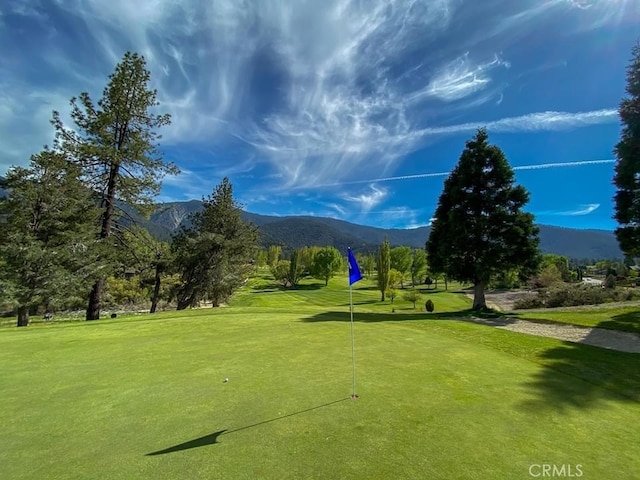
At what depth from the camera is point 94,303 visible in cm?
2014

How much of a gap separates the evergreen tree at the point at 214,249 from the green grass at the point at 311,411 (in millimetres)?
20579

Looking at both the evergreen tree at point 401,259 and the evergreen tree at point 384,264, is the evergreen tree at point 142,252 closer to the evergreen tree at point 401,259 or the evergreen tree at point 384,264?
the evergreen tree at point 384,264

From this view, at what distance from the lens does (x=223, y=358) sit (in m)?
8.79

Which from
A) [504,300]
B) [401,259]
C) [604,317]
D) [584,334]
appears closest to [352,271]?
[584,334]

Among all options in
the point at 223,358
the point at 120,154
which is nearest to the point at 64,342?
the point at 223,358

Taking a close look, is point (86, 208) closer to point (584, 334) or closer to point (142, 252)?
point (142, 252)

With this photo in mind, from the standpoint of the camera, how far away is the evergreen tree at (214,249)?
30.7 metres

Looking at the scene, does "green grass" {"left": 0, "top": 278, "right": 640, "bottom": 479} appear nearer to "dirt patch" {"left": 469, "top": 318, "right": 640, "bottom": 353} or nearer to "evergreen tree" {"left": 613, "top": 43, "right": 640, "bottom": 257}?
"dirt patch" {"left": 469, "top": 318, "right": 640, "bottom": 353}

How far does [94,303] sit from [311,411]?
65.4 ft

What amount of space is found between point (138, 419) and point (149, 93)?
22.5m

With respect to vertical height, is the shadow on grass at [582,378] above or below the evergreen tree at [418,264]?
below

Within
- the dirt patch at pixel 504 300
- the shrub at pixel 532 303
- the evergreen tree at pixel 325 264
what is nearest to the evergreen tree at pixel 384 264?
the dirt patch at pixel 504 300

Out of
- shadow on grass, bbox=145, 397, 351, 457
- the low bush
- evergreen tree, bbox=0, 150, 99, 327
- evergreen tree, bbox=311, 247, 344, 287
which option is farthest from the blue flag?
evergreen tree, bbox=311, 247, 344, 287

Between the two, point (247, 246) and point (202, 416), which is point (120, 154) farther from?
point (202, 416)
